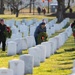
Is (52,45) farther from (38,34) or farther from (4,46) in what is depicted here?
(4,46)

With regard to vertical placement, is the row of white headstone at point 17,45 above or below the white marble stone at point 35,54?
below

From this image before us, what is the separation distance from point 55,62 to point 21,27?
18.5m

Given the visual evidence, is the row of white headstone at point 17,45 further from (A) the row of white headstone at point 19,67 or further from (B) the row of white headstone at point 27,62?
(A) the row of white headstone at point 19,67

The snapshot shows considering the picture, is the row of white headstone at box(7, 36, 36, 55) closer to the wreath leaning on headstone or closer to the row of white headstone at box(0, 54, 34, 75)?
the wreath leaning on headstone

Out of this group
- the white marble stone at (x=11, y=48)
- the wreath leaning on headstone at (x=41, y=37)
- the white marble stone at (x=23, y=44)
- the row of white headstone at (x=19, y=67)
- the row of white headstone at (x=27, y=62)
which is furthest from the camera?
the white marble stone at (x=23, y=44)

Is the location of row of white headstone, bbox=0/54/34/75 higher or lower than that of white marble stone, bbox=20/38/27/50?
higher

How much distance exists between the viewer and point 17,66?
1290 cm

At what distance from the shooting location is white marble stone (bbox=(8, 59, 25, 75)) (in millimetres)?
12867

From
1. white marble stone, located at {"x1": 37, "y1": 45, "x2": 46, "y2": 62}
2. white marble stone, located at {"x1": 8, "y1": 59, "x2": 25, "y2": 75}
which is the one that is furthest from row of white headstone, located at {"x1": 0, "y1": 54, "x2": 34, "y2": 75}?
white marble stone, located at {"x1": 37, "y1": 45, "x2": 46, "y2": 62}

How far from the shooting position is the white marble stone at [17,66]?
42.2ft

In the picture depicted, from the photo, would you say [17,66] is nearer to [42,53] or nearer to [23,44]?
[42,53]

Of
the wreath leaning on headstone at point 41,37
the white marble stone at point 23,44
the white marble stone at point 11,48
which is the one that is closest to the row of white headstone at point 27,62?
the white marble stone at point 11,48

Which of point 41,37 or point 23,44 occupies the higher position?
point 41,37

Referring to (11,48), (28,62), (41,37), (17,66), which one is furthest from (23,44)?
(17,66)
